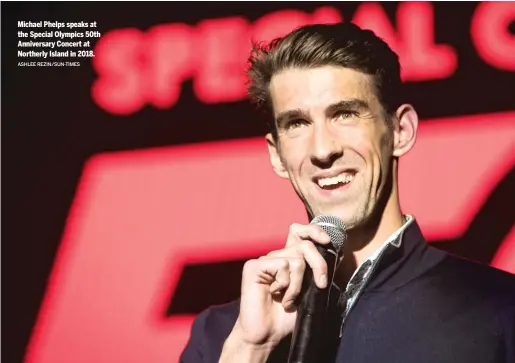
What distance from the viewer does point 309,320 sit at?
1.19 metres

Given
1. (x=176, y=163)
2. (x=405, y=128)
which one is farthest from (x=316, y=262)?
(x=176, y=163)

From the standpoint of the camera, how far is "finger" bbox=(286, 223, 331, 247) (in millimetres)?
1255

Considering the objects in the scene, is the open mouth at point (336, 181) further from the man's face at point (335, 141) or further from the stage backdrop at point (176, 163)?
the stage backdrop at point (176, 163)

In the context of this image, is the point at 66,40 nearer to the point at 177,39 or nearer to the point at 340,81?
the point at 177,39

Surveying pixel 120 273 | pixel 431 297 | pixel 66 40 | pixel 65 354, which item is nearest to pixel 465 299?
pixel 431 297

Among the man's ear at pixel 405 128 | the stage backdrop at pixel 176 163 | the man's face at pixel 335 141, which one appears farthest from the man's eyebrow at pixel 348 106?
the stage backdrop at pixel 176 163

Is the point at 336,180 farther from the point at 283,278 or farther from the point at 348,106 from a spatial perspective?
the point at 283,278

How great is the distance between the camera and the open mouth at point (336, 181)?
5.07ft

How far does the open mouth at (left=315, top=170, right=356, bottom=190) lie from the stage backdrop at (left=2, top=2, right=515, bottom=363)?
26.9 inches

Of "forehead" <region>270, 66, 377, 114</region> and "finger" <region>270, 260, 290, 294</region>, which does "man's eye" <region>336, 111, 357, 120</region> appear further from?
"finger" <region>270, 260, 290, 294</region>

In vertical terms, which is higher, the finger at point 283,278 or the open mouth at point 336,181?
the open mouth at point 336,181

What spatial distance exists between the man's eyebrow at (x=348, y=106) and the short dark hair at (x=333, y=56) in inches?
2.7

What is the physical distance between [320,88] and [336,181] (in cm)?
20

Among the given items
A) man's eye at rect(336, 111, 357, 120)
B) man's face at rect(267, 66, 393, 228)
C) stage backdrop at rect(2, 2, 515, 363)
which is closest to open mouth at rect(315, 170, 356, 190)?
man's face at rect(267, 66, 393, 228)
